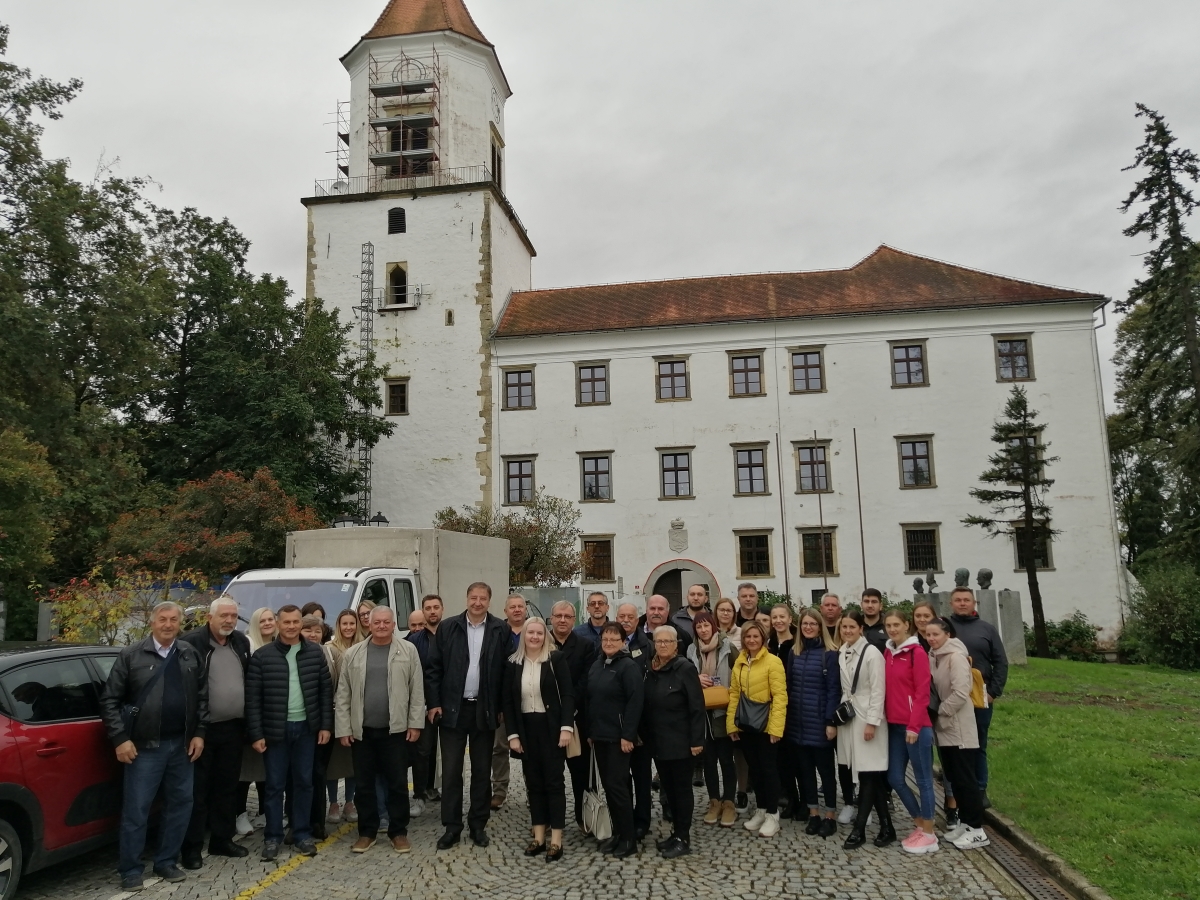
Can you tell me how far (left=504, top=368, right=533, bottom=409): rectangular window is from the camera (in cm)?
3353

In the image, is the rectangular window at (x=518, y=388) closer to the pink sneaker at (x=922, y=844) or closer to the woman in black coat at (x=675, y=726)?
the woman in black coat at (x=675, y=726)

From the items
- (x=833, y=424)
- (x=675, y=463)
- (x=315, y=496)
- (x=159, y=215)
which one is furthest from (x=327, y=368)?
(x=833, y=424)

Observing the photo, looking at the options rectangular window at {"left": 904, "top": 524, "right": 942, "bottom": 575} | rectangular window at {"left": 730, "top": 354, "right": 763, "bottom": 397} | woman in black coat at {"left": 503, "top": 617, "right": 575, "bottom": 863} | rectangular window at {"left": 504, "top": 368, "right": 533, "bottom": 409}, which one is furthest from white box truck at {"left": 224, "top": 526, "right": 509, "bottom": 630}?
rectangular window at {"left": 904, "top": 524, "right": 942, "bottom": 575}

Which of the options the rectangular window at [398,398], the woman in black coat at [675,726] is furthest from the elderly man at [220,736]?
the rectangular window at [398,398]

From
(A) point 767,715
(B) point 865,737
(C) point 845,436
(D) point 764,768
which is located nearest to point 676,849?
(D) point 764,768

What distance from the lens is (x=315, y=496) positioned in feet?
98.7

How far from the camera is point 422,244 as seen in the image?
115ft

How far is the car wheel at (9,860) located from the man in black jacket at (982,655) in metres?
7.14

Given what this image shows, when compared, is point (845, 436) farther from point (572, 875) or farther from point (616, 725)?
point (572, 875)

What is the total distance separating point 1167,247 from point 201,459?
32021 millimetres

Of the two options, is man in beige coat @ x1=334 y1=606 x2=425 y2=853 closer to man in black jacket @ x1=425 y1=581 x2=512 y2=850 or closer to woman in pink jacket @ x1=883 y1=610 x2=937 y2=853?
man in black jacket @ x1=425 y1=581 x2=512 y2=850

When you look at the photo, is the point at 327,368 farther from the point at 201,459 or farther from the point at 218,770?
the point at 218,770

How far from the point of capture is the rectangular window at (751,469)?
31594mm

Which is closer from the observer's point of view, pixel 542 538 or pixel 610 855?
pixel 610 855
